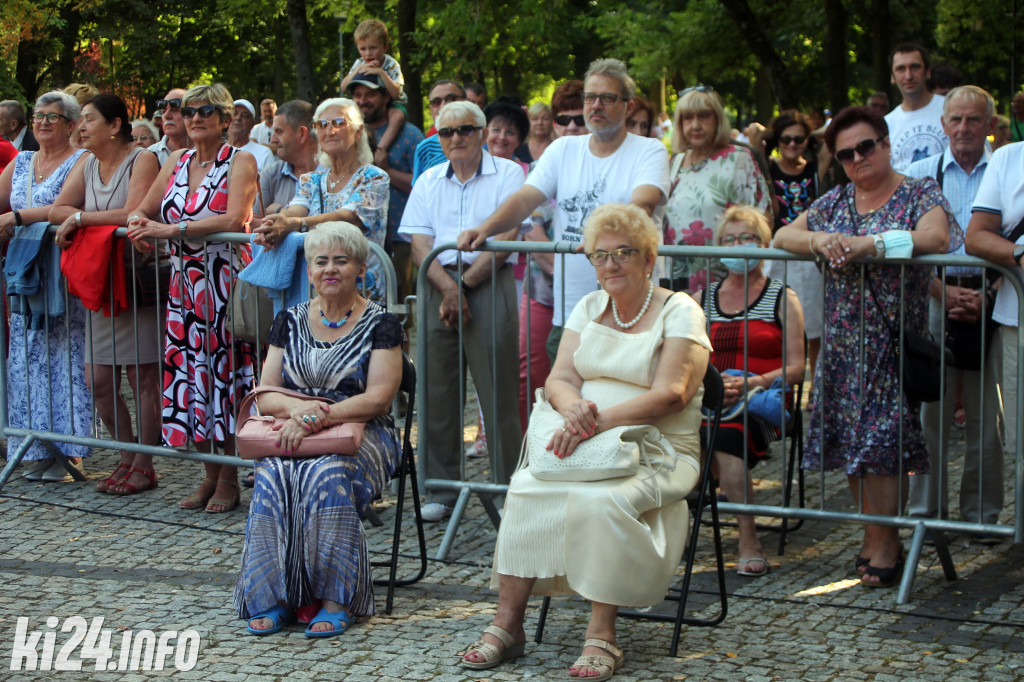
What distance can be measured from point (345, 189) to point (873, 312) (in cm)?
296

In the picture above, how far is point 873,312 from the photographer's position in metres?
5.43

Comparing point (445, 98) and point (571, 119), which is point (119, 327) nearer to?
point (445, 98)

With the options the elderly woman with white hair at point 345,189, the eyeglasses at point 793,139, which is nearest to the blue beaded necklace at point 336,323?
the elderly woman with white hair at point 345,189

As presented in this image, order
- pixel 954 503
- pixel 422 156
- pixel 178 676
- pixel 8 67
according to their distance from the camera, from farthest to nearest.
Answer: pixel 8 67
pixel 422 156
pixel 954 503
pixel 178 676

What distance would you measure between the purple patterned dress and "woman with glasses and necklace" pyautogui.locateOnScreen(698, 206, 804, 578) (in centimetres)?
30

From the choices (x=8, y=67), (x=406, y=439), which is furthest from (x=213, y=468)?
(x=8, y=67)

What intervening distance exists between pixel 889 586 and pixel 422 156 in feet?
14.0

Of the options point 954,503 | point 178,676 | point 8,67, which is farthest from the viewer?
point 8,67

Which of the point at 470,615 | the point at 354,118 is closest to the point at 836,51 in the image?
the point at 354,118

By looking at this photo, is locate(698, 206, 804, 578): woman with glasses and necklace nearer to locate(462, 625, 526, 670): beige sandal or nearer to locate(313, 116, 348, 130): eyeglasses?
locate(462, 625, 526, 670): beige sandal

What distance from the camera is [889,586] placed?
5.52 m

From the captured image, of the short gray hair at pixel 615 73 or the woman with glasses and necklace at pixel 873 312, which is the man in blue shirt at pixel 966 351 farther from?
the short gray hair at pixel 615 73

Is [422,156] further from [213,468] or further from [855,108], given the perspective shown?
[855,108]

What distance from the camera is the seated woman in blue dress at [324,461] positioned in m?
5.10
